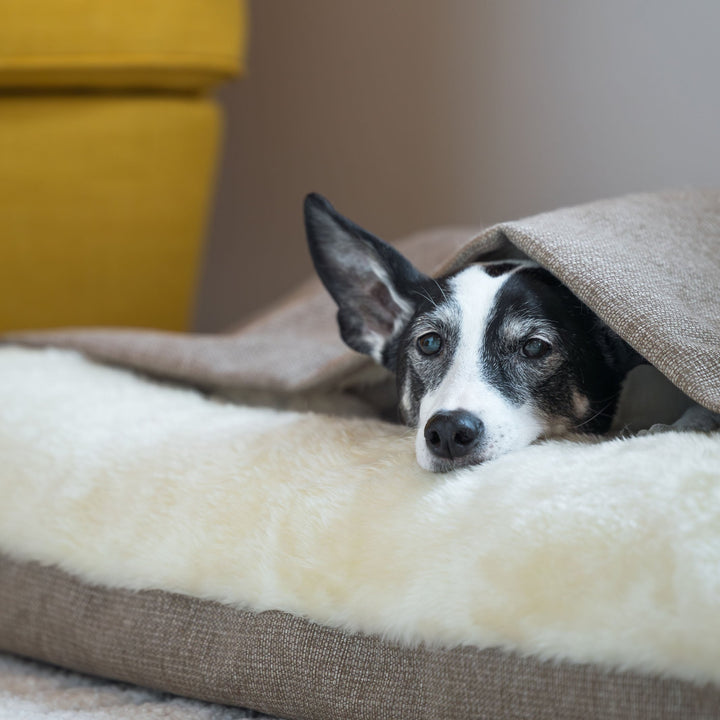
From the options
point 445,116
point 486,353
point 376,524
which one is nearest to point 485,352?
point 486,353

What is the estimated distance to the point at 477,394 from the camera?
1110 mm

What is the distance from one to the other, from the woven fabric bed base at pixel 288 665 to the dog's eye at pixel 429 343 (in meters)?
0.40

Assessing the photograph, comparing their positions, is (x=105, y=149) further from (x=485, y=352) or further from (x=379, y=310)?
(x=485, y=352)

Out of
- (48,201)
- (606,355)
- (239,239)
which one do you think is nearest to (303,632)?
(606,355)

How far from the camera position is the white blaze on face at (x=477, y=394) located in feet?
3.55

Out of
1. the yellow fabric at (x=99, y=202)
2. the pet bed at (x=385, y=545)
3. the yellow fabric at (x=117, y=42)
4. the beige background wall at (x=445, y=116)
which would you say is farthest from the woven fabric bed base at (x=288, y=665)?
the beige background wall at (x=445, y=116)

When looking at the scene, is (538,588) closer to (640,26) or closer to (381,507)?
(381,507)

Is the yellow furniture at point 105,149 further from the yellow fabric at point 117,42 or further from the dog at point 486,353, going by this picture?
the dog at point 486,353

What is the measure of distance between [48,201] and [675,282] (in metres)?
1.41

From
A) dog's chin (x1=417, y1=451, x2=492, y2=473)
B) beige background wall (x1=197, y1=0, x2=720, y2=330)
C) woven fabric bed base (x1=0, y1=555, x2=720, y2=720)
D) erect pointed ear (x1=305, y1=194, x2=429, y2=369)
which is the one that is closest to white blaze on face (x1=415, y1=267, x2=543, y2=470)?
dog's chin (x1=417, y1=451, x2=492, y2=473)

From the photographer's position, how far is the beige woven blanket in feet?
3.48

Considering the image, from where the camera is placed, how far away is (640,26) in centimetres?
208

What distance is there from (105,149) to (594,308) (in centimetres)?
132

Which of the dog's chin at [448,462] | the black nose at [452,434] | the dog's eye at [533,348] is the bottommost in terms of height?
the dog's chin at [448,462]
